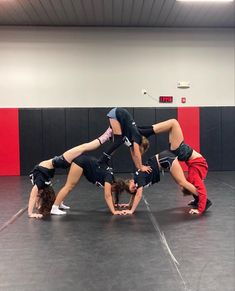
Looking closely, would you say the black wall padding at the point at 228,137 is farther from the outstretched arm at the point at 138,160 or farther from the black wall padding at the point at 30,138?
the outstretched arm at the point at 138,160

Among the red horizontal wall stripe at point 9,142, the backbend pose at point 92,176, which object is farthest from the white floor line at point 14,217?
the red horizontal wall stripe at point 9,142

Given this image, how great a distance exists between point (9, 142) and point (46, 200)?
3.84 m

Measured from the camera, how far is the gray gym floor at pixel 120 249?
2004 mm

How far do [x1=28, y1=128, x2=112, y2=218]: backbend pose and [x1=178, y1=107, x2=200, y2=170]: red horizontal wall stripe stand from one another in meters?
3.90

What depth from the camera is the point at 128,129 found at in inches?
152

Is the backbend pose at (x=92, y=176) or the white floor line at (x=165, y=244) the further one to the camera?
the backbend pose at (x=92, y=176)

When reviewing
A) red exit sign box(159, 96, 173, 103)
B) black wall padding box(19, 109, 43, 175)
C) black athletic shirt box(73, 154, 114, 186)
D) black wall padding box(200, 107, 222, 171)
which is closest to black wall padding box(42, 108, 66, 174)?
black wall padding box(19, 109, 43, 175)

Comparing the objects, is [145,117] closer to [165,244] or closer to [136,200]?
[136,200]

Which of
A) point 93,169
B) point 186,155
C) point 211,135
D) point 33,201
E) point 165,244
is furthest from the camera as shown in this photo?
point 211,135

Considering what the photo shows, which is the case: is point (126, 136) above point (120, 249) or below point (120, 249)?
above

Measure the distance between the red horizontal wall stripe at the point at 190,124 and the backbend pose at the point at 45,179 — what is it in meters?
3.90

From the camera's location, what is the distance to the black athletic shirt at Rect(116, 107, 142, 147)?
381 cm

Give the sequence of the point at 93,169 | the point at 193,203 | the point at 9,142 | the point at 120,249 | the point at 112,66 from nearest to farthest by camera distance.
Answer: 1. the point at 120,249
2. the point at 93,169
3. the point at 193,203
4. the point at 9,142
5. the point at 112,66

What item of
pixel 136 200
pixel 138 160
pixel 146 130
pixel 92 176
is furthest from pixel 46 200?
pixel 146 130
